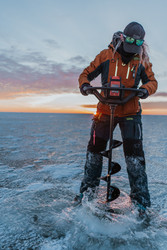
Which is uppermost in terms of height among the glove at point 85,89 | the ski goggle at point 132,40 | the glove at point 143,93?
the ski goggle at point 132,40

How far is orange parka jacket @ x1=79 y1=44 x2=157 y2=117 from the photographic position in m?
1.96

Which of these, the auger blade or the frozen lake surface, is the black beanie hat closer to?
the auger blade

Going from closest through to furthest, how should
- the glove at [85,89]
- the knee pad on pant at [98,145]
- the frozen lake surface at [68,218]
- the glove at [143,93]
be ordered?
1. the frozen lake surface at [68,218]
2. the glove at [143,93]
3. the glove at [85,89]
4. the knee pad on pant at [98,145]

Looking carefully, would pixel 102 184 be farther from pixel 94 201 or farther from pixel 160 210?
pixel 160 210

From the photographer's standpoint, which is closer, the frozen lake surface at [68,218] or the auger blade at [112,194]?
the frozen lake surface at [68,218]

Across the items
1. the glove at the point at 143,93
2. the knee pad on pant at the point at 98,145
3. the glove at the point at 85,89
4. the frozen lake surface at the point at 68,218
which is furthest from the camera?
the knee pad on pant at the point at 98,145

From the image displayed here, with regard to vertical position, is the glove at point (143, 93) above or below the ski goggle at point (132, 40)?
below

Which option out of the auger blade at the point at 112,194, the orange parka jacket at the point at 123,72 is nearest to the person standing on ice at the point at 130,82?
the orange parka jacket at the point at 123,72

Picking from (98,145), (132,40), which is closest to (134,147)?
(98,145)

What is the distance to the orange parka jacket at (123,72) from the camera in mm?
1962

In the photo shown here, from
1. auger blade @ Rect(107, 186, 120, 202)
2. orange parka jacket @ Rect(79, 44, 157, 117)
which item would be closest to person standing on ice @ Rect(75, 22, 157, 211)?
orange parka jacket @ Rect(79, 44, 157, 117)

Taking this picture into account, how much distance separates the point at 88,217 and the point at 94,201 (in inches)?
9.7

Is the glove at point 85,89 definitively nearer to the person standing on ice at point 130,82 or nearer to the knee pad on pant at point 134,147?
the person standing on ice at point 130,82

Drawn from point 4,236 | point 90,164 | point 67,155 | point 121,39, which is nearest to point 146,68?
point 121,39
